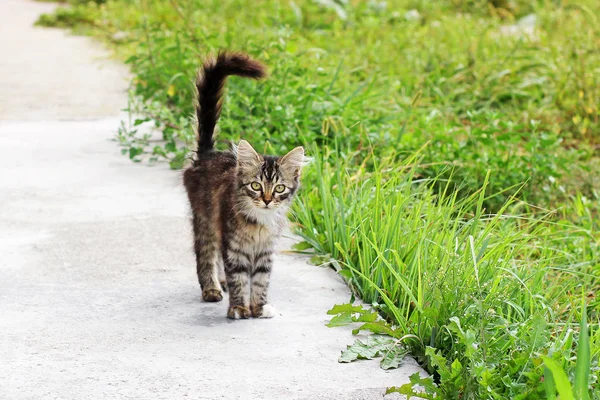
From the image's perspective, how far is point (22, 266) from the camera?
5.11 metres

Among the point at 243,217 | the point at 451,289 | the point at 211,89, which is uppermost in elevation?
the point at 211,89

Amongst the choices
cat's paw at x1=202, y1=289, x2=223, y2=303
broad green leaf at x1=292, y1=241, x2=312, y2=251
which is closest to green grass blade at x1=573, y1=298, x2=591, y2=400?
cat's paw at x1=202, y1=289, x2=223, y2=303

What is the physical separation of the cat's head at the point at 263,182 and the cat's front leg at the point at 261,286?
Answer: 20cm

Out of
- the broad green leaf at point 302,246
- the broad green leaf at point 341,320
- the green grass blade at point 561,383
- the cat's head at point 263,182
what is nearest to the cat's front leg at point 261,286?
the cat's head at point 263,182

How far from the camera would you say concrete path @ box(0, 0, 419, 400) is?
378 centimetres

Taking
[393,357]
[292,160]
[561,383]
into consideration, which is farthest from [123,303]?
[561,383]

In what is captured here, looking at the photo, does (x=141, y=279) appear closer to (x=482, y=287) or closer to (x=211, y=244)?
(x=211, y=244)

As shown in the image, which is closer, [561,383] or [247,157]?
[561,383]

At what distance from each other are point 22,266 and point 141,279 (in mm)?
687

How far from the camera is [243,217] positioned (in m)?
4.57

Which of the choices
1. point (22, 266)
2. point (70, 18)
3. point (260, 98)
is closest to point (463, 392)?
point (22, 266)

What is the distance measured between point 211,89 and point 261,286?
116 centimetres

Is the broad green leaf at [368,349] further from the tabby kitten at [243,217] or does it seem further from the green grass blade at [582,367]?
the green grass blade at [582,367]

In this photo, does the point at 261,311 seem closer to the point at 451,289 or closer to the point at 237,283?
the point at 237,283
